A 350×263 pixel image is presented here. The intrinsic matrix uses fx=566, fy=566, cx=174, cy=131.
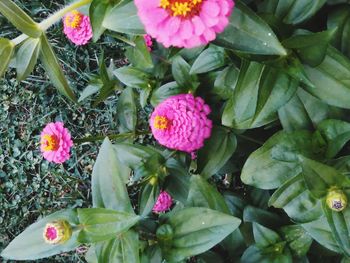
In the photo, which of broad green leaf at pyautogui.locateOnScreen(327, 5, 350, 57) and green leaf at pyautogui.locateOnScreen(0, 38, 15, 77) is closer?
broad green leaf at pyautogui.locateOnScreen(327, 5, 350, 57)

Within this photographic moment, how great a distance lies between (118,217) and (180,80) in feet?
1.47

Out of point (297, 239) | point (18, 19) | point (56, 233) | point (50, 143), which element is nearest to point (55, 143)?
point (50, 143)

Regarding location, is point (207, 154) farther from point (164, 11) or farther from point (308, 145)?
point (164, 11)

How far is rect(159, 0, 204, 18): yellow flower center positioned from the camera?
747 mm

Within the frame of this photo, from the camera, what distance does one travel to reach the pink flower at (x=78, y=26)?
1.55 m

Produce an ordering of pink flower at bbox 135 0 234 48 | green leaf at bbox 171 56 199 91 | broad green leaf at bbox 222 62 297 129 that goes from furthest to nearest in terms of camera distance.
Result: green leaf at bbox 171 56 199 91, broad green leaf at bbox 222 62 297 129, pink flower at bbox 135 0 234 48

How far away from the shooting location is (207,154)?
4.16 ft

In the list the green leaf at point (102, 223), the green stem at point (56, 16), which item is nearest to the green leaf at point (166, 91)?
the green stem at point (56, 16)

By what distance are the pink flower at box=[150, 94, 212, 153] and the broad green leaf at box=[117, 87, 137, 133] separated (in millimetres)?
331

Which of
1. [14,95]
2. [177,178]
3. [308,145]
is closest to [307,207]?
[308,145]

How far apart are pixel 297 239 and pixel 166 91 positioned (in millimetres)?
496

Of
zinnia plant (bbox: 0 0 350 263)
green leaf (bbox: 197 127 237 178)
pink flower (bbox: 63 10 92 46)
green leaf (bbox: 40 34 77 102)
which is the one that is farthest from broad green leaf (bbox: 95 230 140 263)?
pink flower (bbox: 63 10 92 46)

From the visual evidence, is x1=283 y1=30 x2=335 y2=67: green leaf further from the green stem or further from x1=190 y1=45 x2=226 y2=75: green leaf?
the green stem

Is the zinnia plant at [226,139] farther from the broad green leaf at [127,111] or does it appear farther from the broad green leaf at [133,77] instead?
the broad green leaf at [127,111]
